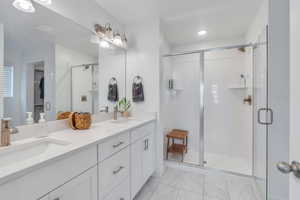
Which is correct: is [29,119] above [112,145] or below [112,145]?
above

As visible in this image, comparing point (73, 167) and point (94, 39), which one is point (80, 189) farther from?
point (94, 39)

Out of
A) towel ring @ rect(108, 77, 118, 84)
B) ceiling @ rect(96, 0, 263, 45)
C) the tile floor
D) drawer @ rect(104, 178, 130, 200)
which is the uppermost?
ceiling @ rect(96, 0, 263, 45)

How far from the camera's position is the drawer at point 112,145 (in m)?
1.14

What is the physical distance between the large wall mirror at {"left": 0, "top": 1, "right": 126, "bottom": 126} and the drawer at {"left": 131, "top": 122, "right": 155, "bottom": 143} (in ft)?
2.20

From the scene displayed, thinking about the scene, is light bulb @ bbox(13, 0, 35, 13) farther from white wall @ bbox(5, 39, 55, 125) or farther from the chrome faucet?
the chrome faucet

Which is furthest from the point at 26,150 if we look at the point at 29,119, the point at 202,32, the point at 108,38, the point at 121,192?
the point at 202,32

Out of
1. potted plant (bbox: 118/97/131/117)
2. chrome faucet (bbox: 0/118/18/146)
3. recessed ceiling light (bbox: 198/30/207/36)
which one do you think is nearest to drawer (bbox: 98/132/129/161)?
chrome faucet (bbox: 0/118/18/146)

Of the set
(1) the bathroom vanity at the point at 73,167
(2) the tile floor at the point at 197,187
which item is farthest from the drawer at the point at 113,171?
(2) the tile floor at the point at 197,187

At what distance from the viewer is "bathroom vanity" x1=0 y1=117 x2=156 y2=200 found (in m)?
0.68

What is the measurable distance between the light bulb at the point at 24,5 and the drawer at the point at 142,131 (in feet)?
4.53

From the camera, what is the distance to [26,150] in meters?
1.00

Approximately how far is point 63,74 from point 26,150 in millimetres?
805

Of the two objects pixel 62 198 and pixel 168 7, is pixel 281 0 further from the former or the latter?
pixel 62 198
